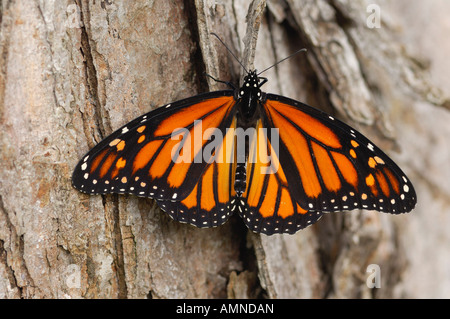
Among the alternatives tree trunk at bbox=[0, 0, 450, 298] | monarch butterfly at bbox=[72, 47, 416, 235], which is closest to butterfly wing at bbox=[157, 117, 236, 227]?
monarch butterfly at bbox=[72, 47, 416, 235]

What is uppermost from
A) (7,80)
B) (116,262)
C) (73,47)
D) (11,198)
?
(73,47)

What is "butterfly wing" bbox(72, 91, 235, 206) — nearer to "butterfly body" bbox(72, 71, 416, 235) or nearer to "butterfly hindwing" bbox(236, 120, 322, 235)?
"butterfly body" bbox(72, 71, 416, 235)

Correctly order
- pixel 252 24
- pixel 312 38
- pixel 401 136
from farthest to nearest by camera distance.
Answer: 1. pixel 401 136
2. pixel 312 38
3. pixel 252 24

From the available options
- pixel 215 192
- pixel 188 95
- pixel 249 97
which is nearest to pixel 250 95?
pixel 249 97

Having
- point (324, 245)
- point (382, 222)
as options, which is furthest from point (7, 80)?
point (382, 222)

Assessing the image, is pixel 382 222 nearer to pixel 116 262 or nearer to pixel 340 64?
pixel 340 64

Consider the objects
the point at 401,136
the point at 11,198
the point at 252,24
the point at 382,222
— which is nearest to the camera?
the point at 11,198
